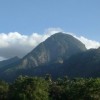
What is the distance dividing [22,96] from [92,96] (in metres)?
34.5

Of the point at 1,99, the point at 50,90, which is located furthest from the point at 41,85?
the point at 1,99

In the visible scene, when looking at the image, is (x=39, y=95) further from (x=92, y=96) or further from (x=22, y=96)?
(x=92, y=96)

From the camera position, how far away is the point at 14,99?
151750 millimetres

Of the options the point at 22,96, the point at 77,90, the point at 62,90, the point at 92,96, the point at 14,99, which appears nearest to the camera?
the point at 92,96

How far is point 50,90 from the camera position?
16788 centimetres

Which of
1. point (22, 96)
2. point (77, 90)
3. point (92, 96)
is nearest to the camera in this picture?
point (92, 96)

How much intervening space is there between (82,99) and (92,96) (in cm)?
526

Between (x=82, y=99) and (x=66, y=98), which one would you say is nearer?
(x=82, y=99)

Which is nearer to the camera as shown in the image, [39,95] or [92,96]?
[92,96]

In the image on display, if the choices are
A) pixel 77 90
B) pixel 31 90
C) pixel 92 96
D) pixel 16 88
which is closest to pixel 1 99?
pixel 16 88

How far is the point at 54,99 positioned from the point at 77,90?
90.8 feet

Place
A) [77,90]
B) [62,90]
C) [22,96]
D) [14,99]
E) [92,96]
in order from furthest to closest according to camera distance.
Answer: [62,90] < [14,99] < [22,96] < [77,90] < [92,96]

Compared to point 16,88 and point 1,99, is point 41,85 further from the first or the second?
point 1,99

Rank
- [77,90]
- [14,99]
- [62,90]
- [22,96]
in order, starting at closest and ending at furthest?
[77,90]
[22,96]
[14,99]
[62,90]
